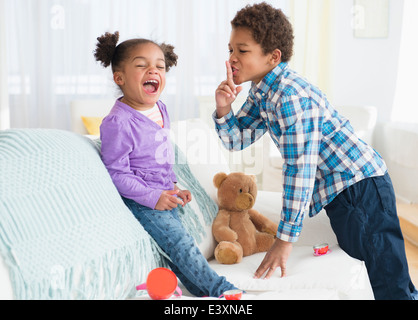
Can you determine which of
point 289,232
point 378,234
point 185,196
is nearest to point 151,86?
point 185,196

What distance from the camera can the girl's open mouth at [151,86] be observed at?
1.35 metres

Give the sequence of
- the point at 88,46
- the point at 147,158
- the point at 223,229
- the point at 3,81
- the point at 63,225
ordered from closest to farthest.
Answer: the point at 63,225
the point at 147,158
the point at 223,229
the point at 3,81
the point at 88,46

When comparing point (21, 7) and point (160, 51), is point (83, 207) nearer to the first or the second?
point (160, 51)

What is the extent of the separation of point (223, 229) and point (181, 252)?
272 millimetres

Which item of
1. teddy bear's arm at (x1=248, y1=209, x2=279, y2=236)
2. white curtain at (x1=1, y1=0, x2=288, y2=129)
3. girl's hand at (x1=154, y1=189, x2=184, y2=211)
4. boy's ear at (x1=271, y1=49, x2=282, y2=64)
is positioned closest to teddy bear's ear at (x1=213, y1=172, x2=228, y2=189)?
teddy bear's arm at (x1=248, y1=209, x2=279, y2=236)

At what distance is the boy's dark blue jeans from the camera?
4.42ft

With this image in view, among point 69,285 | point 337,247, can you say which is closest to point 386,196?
point 337,247

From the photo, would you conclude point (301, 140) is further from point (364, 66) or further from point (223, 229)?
point (364, 66)

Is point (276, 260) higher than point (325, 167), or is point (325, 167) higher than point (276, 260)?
point (325, 167)

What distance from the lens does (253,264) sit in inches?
55.1

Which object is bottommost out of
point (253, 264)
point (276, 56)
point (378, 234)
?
point (253, 264)

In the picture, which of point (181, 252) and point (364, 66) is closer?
point (181, 252)

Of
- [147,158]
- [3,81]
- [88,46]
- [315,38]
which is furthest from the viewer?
[88,46]
